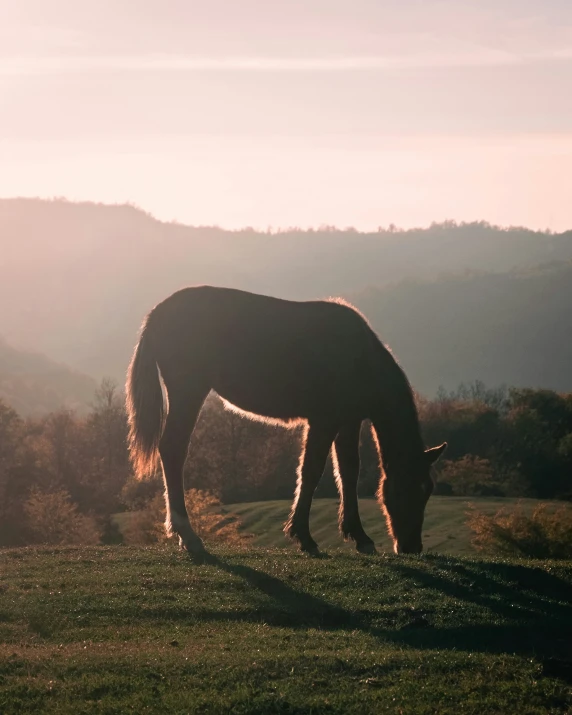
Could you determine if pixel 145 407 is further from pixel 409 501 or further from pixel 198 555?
pixel 409 501

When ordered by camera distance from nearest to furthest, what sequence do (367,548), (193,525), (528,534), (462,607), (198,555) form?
1. (462,607)
2. (198,555)
3. (367,548)
4. (528,534)
5. (193,525)

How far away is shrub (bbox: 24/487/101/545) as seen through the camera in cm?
4809

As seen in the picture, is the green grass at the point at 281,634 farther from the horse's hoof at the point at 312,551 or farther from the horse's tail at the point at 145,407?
the horse's tail at the point at 145,407

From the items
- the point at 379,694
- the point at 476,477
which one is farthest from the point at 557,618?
the point at 476,477

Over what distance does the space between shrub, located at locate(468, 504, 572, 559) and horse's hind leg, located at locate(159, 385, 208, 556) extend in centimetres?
1562

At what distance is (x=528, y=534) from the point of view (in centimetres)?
3297

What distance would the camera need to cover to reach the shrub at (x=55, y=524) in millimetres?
48094

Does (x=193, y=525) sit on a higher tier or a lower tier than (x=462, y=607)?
lower

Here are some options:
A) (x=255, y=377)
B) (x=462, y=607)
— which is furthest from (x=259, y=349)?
(x=462, y=607)

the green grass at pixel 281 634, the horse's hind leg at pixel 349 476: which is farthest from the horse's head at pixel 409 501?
the green grass at pixel 281 634

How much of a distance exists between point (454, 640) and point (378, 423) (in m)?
4.95

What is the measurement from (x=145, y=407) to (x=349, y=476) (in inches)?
127

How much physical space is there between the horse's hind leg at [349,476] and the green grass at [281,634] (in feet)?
2.71

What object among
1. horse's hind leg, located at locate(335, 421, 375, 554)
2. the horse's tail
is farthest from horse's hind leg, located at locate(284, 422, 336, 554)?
the horse's tail
